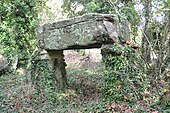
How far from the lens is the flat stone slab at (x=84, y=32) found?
199 inches

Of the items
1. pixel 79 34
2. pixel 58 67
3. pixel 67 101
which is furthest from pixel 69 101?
pixel 79 34

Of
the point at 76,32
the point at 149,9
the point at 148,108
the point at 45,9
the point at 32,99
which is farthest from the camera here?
the point at 45,9

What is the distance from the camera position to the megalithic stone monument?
16.6 feet

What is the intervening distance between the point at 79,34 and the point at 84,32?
0.55 feet

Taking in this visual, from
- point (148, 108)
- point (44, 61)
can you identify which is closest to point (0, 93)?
point (44, 61)

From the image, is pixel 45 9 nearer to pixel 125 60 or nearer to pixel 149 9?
pixel 149 9

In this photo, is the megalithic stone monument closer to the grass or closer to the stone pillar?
the stone pillar

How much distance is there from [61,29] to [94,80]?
2913 mm

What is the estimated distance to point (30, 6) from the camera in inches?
350

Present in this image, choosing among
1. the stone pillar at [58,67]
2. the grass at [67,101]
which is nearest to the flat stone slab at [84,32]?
the stone pillar at [58,67]

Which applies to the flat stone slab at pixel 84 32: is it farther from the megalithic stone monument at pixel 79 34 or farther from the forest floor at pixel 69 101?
the forest floor at pixel 69 101

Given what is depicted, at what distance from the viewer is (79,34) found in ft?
17.5

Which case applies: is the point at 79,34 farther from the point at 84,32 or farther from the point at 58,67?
the point at 58,67

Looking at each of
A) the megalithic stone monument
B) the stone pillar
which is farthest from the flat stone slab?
the stone pillar
